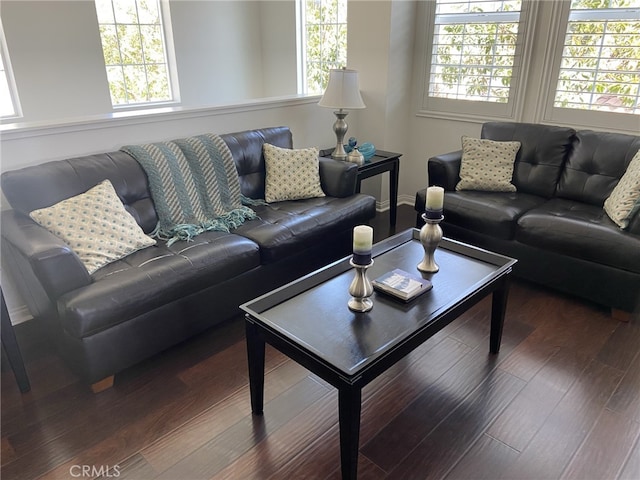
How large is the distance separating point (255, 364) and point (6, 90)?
12.4 feet

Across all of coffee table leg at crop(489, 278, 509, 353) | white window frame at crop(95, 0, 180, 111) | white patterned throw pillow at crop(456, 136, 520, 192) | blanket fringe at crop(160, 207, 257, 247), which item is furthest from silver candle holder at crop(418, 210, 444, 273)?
white window frame at crop(95, 0, 180, 111)

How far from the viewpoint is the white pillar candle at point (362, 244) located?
1.72 metres

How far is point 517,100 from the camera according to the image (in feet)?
12.1

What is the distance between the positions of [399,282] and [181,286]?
1.04 metres

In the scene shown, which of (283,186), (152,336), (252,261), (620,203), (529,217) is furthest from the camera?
(283,186)

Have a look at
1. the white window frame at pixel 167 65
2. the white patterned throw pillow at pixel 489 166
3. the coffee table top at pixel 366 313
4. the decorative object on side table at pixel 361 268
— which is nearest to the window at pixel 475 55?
the white patterned throw pillow at pixel 489 166

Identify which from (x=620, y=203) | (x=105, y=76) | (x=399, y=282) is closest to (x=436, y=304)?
(x=399, y=282)

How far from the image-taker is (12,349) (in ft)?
6.70

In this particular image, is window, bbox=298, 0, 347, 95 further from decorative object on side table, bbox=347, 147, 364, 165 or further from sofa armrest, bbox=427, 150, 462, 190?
sofa armrest, bbox=427, 150, 462, 190

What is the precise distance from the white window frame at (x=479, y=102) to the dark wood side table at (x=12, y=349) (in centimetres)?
356

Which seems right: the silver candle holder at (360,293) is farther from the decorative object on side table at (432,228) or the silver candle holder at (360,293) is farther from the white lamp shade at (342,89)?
the white lamp shade at (342,89)

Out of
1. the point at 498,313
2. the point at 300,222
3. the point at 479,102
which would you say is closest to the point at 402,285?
the point at 498,313

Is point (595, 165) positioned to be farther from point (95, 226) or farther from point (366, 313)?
point (95, 226)

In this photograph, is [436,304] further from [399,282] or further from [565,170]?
[565,170]
